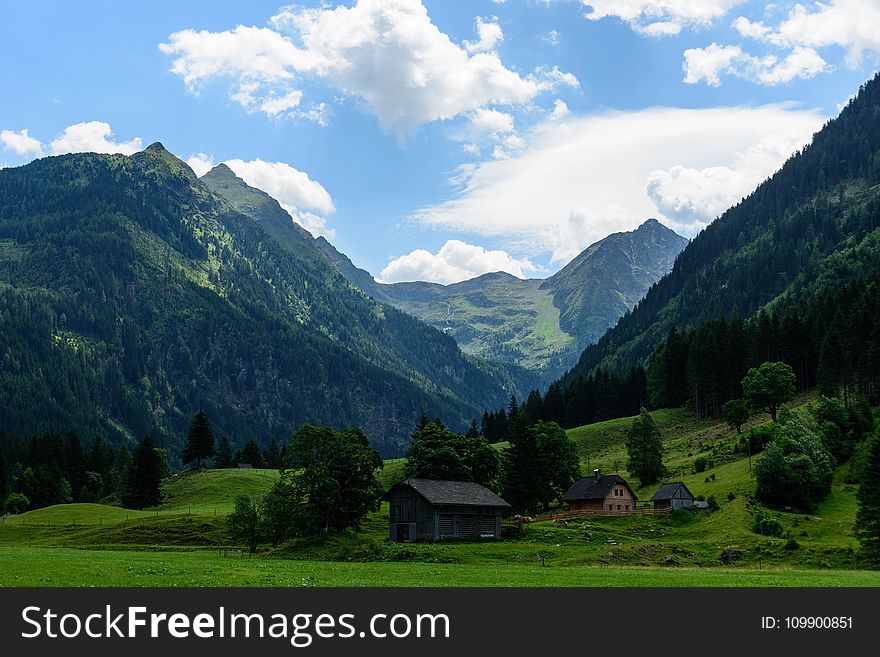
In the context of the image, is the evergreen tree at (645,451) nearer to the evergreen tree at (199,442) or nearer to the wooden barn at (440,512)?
the wooden barn at (440,512)

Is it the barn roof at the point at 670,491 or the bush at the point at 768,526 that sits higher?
the barn roof at the point at 670,491

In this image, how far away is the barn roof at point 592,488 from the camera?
9706 centimetres

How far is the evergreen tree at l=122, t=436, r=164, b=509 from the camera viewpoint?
129 meters

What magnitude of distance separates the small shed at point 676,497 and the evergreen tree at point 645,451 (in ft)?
58.1

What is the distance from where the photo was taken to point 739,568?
55656mm

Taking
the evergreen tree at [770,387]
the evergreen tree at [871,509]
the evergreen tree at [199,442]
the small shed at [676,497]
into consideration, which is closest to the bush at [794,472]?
the small shed at [676,497]

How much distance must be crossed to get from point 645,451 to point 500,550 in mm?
50314

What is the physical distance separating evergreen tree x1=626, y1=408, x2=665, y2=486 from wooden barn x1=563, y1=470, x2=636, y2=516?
9.53 meters

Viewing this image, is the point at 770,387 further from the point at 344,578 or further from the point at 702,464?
the point at 344,578

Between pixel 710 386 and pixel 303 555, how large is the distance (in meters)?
104

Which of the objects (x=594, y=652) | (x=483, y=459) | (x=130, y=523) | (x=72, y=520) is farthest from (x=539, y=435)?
(x=594, y=652)

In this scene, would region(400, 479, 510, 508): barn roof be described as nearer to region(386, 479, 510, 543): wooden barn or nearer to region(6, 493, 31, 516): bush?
region(386, 479, 510, 543): wooden barn

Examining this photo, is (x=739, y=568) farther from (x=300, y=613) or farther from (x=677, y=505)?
(x=300, y=613)

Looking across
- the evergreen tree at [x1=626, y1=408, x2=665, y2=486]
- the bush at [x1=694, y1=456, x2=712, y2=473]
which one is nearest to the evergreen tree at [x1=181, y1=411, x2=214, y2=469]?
the evergreen tree at [x1=626, y1=408, x2=665, y2=486]
